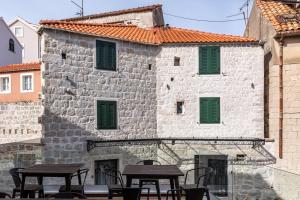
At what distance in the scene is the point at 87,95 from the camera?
42.0 feet

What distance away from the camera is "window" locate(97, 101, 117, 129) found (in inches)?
517

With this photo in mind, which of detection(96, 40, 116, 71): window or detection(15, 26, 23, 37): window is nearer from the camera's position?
detection(96, 40, 116, 71): window

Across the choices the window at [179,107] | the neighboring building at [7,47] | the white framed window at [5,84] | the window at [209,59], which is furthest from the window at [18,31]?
the window at [209,59]

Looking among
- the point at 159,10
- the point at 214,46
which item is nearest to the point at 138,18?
the point at 159,10

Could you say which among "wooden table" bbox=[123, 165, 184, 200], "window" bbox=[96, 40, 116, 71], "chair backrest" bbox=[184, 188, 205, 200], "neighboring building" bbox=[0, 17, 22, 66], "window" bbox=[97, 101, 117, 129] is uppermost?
"neighboring building" bbox=[0, 17, 22, 66]

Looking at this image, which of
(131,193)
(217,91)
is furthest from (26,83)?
(131,193)

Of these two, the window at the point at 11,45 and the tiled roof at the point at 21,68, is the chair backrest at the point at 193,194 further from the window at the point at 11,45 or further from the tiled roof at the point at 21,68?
the window at the point at 11,45

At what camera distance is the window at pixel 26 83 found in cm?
2244

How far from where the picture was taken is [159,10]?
2122 cm

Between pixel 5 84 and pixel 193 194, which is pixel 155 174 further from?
pixel 5 84

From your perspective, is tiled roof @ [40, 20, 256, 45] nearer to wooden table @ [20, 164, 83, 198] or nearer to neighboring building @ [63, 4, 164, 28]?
neighboring building @ [63, 4, 164, 28]

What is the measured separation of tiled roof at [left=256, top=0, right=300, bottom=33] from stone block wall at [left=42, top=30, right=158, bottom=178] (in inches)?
191

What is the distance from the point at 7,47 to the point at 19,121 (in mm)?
11805

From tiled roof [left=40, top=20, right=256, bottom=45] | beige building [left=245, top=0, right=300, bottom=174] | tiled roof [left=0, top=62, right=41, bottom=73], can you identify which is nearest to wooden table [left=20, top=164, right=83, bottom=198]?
tiled roof [left=40, top=20, right=256, bottom=45]
